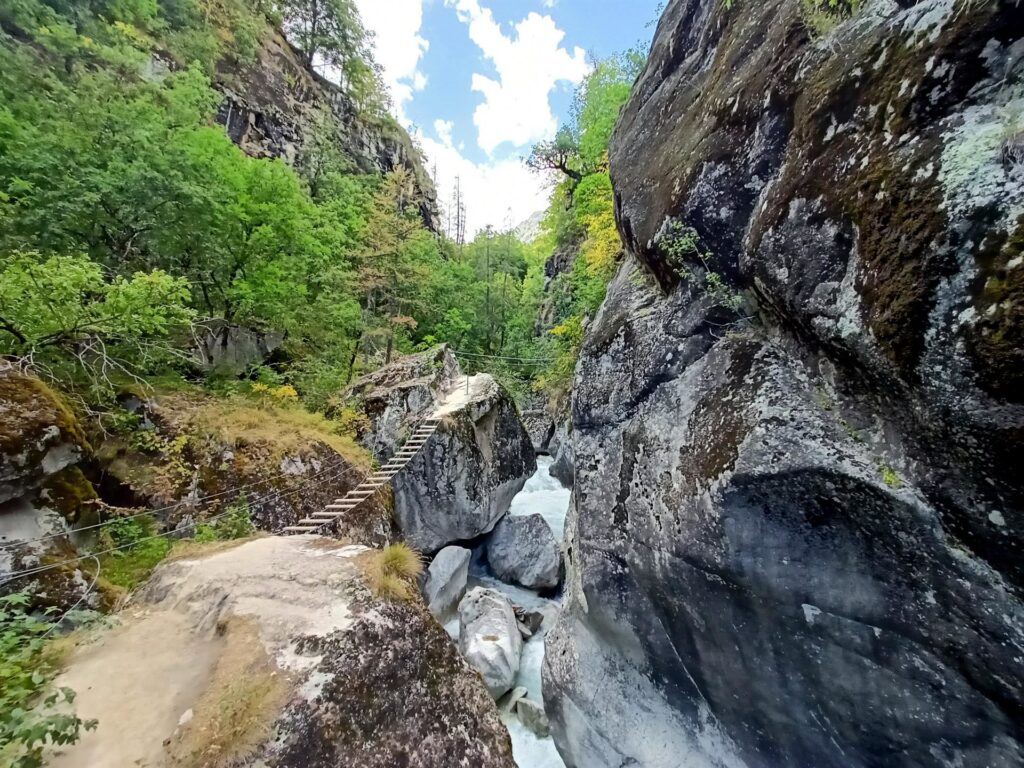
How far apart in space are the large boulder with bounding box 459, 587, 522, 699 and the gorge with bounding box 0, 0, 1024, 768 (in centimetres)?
9

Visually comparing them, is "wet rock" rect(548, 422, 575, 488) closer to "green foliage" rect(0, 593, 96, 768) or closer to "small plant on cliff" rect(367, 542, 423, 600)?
"small plant on cliff" rect(367, 542, 423, 600)

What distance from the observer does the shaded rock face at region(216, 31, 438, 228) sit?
1639 cm

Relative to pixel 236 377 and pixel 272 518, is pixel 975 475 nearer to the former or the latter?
pixel 272 518

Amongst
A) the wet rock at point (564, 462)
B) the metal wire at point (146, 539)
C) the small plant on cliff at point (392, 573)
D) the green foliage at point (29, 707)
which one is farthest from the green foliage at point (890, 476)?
the wet rock at point (564, 462)

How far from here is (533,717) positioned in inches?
253

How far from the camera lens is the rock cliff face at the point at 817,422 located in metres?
2.36

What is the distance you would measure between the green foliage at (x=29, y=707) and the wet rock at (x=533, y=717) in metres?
5.53

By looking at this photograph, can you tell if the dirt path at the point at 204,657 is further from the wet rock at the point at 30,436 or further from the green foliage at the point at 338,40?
the green foliage at the point at 338,40

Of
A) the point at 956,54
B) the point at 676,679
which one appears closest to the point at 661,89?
the point at 956,54

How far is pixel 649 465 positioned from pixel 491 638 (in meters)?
5.03

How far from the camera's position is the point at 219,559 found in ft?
15.5

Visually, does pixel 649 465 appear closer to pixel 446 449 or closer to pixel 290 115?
pixel 446 449

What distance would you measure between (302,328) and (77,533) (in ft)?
21.8

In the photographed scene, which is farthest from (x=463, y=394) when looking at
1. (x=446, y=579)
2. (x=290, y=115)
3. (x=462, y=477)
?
(x=290, y=115)
